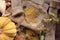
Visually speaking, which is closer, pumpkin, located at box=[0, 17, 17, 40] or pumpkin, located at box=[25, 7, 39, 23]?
pumpkin, located at box=[0, 17, 17, 40]

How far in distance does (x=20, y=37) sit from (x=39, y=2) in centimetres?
29

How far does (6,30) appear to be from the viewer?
1178 millimetres

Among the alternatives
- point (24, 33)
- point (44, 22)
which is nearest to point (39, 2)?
point (44, 22)

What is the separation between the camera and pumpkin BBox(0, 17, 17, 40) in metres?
1.17

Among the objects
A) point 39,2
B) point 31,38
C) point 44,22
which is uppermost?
point 39,2

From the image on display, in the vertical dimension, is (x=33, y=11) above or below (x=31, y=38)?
above

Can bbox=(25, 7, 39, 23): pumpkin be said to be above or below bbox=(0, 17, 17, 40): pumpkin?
above

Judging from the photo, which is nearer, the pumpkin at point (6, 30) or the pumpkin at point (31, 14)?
the pumpkin at point (6, 30)

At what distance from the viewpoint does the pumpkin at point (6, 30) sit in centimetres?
117

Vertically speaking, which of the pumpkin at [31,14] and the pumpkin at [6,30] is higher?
the pumpkin at [31,14]

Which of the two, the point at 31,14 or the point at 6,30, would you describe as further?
the point at 31,14

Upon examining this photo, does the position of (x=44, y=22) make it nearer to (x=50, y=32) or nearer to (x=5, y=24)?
(x=50, y=32)

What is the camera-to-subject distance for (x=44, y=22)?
1309 millimetres

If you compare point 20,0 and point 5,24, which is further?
point 20,0
